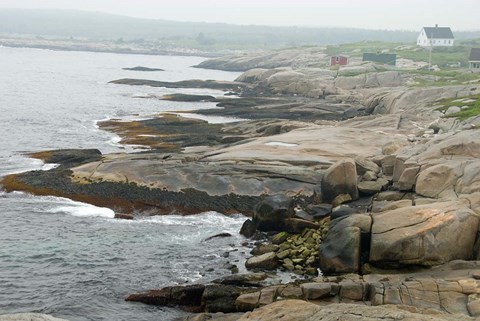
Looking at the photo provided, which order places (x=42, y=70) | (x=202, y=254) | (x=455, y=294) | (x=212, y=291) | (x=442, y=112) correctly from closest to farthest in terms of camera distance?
(x=455, y=294), (x=212, y=291), (x=202, y=254), (x=442, y=112), (x=42, y=70)

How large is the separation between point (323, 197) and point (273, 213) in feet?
16.0

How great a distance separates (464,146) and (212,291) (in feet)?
58.2

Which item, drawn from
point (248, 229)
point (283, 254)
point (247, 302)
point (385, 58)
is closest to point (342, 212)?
point (283, 254)

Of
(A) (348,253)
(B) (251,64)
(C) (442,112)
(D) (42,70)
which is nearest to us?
(A) (348,253)

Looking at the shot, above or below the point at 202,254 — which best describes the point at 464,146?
above

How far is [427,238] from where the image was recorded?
23.8 m

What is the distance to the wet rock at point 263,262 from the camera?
2648 centimetres

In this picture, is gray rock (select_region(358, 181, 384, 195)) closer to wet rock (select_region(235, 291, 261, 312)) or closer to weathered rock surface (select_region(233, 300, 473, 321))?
wet rock (select_region(235, 291, 261, 312))

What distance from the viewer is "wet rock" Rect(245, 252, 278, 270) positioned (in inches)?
1043

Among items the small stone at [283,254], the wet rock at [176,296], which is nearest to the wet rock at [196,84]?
the small stone at [283,254]

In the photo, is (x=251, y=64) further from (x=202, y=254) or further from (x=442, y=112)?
(x=202, y=254)

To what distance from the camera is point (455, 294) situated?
20125 millimetres

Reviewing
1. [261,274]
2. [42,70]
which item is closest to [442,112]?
[261,274]

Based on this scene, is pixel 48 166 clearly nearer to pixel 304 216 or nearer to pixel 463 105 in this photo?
pixel 304 216
